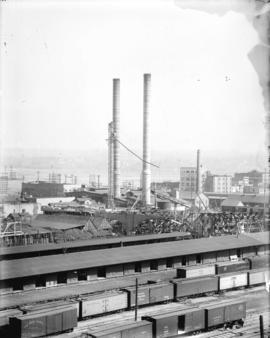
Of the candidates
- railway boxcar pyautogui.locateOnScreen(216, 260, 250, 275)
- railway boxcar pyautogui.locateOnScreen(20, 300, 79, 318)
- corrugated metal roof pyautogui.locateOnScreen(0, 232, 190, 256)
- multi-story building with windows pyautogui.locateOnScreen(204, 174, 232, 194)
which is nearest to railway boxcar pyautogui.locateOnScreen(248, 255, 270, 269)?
railway boxcar pyautogui.locateOnScreen(216, 260, 250, 275)

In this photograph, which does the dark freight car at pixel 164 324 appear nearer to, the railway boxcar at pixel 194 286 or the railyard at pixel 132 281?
the railyard at pixel 132 281

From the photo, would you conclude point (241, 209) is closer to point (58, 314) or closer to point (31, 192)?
point (31, 192)

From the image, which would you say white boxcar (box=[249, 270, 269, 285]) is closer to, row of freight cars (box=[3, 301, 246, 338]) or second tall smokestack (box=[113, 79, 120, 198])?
row of freight cars (box=[3, 301, 246, 338])

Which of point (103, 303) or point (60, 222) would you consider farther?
point (60, 222)

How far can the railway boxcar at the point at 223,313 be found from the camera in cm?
1273

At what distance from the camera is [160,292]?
1480cm

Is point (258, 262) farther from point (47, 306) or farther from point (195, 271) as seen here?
point (47, 306)

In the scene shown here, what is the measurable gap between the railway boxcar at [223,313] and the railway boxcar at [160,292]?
6.73 feet

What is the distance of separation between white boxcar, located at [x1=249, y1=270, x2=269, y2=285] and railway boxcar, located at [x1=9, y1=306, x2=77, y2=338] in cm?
853

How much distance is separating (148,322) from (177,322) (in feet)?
3.80

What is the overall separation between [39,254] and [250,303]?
850 cm

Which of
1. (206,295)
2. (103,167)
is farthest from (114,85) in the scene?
(103,167)

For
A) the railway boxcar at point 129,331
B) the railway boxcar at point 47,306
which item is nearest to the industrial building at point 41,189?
the railway boxcar at point 47,306

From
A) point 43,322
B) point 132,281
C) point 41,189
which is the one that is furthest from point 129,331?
point 41,189
